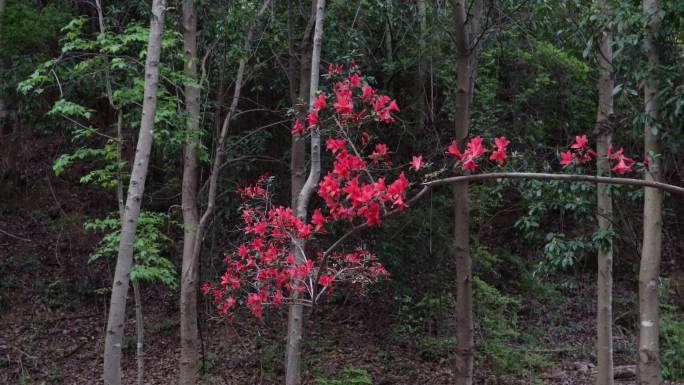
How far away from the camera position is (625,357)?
1012 cm

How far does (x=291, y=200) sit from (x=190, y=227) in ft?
7.35

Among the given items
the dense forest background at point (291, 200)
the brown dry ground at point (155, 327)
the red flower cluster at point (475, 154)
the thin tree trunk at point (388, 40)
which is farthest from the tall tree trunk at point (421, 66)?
the red flower cluster at point (475, 154)

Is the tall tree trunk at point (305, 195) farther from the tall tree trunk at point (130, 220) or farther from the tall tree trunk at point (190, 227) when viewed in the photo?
the tall tree trunk at point (190, 227)

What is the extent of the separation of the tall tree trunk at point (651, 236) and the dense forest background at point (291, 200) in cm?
198

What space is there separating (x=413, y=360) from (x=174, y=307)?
4.18 metres

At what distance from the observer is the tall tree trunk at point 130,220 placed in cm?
563

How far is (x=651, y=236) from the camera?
5.17 metres

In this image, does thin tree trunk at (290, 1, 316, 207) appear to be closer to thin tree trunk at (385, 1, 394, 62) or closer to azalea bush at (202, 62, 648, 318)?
thin tree trunk at (385, 1, 394, 62)

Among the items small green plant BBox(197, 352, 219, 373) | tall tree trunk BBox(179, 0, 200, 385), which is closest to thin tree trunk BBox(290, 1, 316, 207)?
tall tree trunk BBox(179, 0, 200, 385)

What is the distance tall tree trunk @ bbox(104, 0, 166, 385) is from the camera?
5633 millimetres

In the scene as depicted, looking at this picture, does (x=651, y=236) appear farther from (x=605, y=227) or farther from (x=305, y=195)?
(x=305, y=195)

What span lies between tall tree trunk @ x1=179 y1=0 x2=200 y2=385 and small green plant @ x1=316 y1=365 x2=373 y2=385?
187 cm

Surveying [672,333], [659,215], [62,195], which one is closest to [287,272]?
[659,215]

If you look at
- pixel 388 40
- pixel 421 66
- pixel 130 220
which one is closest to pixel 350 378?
pixel 130 220
